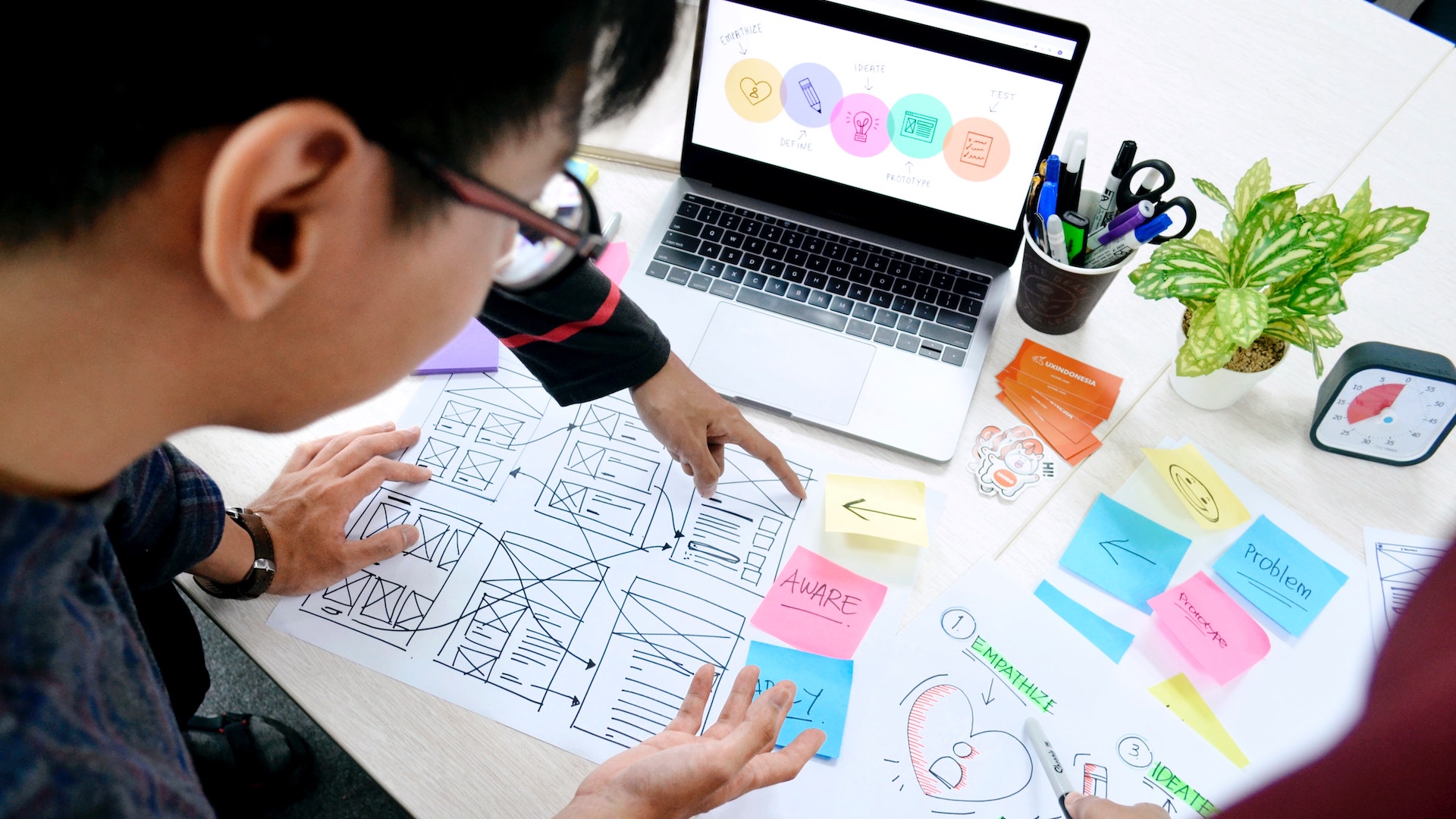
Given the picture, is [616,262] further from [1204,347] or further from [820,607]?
[1204,347]

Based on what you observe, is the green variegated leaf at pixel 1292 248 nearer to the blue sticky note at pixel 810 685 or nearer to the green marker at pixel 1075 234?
the green marker at pixel 1075 234

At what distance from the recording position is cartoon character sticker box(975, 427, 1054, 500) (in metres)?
0.81

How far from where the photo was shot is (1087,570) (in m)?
0.76

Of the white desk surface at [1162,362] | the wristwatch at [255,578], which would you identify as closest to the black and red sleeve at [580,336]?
the white desk surface at [1162,362]

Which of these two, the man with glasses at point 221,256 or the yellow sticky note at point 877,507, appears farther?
the yellow sticky note at point 877,507

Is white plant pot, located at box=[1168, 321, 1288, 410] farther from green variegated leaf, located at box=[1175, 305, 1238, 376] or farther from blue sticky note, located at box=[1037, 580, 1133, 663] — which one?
blue sticky note, located at box=[1037, 580, 1133, 663]

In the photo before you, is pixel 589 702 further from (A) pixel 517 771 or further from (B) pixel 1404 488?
(B) pixel 1404 488

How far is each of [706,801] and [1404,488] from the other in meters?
0.69

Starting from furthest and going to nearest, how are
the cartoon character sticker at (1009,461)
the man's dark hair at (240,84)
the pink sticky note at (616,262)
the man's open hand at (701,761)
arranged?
the pink sticky note at (616,262) < the cartoon character sticker at (1009,461) < the man's open hand at (701,761) < the man's dark hair at (240,84)

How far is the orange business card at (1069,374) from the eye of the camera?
862 mm

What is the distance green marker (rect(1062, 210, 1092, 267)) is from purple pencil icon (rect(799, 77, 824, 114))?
0.26 meters

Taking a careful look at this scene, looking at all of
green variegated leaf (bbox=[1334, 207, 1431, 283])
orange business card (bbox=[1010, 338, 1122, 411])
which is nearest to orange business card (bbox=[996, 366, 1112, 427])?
orange business card (bbox=[1010, 338, 1122, 411])

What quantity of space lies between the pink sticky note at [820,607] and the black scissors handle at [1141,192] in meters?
0.42

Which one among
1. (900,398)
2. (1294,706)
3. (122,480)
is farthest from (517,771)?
(1294,706)
